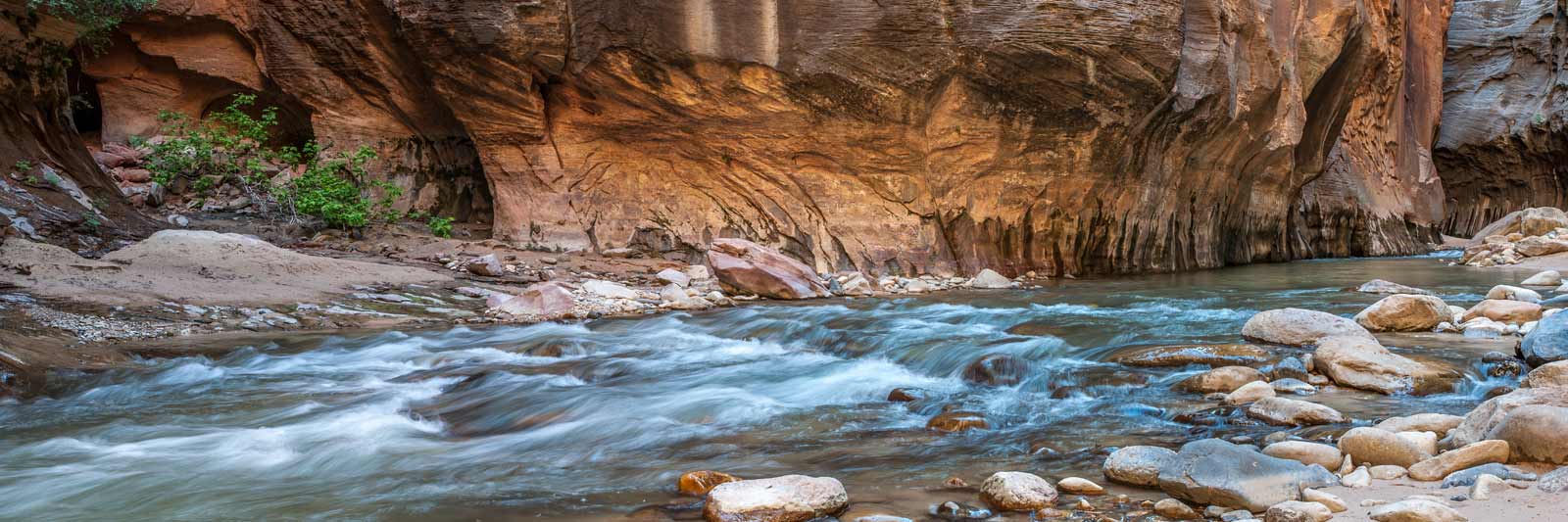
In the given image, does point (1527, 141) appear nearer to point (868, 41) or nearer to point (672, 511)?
point (868, 41)

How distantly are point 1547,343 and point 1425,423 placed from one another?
179 centimetres

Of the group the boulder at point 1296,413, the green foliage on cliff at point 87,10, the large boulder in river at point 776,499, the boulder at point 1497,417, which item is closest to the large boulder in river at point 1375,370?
the boulder at point 1296,413

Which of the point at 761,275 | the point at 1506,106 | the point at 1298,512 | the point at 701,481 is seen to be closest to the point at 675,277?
the point at 761,275

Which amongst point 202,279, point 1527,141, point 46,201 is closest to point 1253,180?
point 202,279

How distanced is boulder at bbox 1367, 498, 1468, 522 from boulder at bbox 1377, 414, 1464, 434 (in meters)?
1.10

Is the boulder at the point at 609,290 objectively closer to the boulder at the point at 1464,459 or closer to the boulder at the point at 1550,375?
the boulder at the point at 1550,375

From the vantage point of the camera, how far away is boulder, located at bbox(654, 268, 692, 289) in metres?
11.6

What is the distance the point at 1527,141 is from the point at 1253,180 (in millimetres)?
19337

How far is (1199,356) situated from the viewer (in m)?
5.60

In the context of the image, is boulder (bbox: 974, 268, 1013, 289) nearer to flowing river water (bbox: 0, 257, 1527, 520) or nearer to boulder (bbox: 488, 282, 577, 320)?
flowing river water (bbox: 0, 257, 1527, 520)

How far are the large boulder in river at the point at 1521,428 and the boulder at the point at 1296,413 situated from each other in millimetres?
573

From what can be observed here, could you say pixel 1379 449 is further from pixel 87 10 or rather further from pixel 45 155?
pixel 45 155


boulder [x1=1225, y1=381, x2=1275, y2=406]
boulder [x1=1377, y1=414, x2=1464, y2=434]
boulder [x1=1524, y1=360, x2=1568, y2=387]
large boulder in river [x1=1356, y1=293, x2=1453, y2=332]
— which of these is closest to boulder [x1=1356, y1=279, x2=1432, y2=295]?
large boulder in river [x1=1356, y1=293, x2=1453, y2=332]

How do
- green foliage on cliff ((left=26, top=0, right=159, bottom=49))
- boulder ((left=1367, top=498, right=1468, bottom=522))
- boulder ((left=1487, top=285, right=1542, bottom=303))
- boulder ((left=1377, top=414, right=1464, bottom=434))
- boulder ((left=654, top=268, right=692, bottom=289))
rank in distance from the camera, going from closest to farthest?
boulder ((left=1367, top=498, right=1468, bottom=522))
boulder ((left=1377, top=414, right=1464, bottom=434))
boulder ((left=1487, top=285, right=1542, bottom=303))
green foliage on cliff ((left=26, top=0, right=159, bottom=49))
boulder ((left=654, top=268, right=692, bottom=289))
